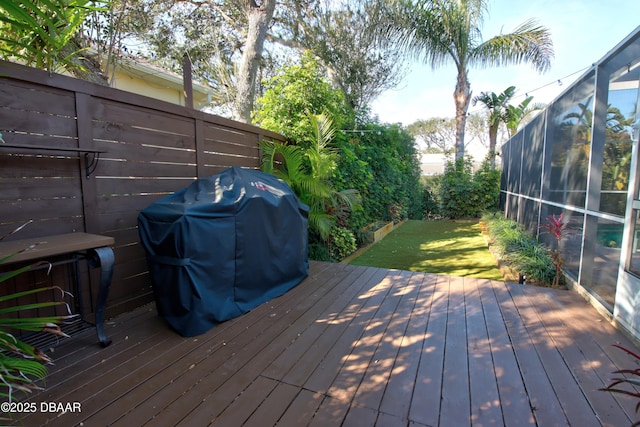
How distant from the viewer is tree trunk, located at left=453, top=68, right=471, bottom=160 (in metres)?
9.71

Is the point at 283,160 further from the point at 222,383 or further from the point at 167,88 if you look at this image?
the point at 167,88

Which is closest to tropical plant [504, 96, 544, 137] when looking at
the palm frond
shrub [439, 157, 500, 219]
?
the palm frond

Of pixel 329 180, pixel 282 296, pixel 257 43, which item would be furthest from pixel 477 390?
pixel 257 43

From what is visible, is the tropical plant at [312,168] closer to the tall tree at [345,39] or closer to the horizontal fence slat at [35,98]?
the horizontal fence slat at [35,98]

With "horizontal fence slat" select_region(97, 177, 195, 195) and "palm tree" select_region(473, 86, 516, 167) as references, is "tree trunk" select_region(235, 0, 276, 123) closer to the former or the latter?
"horizontal fence slat" select_region(97, 177, 195, 195)

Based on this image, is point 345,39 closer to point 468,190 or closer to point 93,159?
point 468,190

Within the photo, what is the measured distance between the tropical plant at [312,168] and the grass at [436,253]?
116 centimetres

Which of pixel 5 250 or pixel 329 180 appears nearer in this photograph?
pixel 5 250

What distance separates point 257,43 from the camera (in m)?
5.95

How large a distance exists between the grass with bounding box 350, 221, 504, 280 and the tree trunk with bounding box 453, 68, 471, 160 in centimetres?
350

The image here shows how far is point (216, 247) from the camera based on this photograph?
2359mm

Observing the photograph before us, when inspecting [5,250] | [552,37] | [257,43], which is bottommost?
[5,250]

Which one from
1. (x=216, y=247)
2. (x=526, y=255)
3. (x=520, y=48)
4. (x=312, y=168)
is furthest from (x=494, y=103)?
(x=216, y=247)

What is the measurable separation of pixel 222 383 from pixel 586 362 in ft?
7.13
